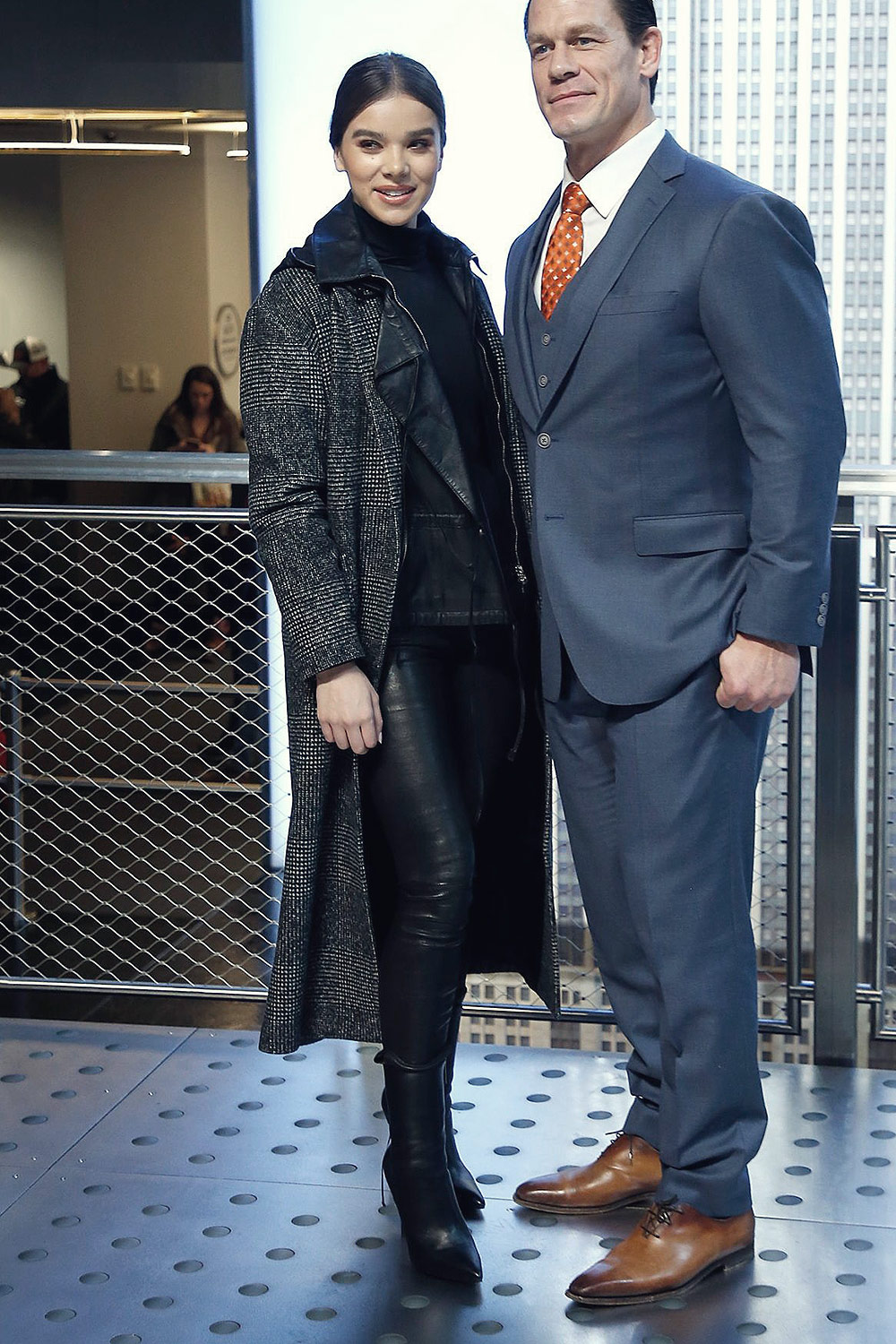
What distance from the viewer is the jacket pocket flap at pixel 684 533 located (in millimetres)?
1585

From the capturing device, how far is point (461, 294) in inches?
67.3

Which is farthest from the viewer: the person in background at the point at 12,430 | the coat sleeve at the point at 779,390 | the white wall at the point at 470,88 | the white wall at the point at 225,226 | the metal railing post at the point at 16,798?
the person in background at the point at 12,430

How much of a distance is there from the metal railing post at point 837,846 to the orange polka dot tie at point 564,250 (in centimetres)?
79

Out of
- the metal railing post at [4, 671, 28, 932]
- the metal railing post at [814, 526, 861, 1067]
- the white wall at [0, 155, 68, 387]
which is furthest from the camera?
the white wall at [0, 155, 68, 387]

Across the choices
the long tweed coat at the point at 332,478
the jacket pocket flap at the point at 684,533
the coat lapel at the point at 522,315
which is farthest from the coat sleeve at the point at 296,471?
the jacket pocket flap at the point at 684,533

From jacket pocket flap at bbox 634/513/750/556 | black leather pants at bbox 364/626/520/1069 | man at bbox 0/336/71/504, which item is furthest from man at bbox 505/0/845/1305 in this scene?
man at bbox 0/336/71/504

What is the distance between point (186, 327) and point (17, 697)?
157 cm

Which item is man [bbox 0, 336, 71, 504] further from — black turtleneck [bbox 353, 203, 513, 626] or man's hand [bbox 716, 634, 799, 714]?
man's hand [bbox 716, 634, 799, 714]

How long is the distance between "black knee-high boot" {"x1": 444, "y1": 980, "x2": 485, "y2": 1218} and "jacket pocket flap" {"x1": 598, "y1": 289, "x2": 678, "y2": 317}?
79 centimetres

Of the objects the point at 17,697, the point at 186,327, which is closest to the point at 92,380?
the point at 186,327

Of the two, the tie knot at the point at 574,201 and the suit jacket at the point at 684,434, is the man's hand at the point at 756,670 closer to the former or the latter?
the suit jacket at the point at 684,434

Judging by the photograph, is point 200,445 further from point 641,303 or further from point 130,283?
point 641,303

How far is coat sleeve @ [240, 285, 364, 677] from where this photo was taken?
161 cm

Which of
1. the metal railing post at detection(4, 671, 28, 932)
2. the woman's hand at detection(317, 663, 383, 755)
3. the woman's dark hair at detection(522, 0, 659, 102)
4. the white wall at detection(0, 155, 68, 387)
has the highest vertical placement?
the white wall at detection(0, 155, 68, 387)
